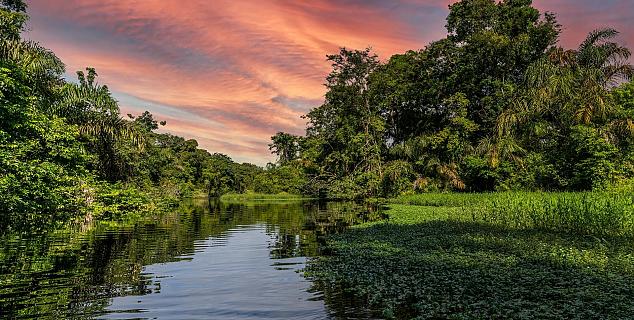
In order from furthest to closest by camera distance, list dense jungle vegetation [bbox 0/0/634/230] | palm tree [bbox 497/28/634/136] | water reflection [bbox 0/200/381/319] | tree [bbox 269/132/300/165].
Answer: tree [bbox 269/132/300/165] < palm tree [bbox 497/28/634/136] < dense jungle vegetation [bbox 0/0/634/230] < water reflection [bbox 0/200/381/319]

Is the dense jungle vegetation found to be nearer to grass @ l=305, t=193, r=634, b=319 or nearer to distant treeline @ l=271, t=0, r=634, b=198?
distant treeline @ l=271, t=0, r=634, b=198

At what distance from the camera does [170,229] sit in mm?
24859

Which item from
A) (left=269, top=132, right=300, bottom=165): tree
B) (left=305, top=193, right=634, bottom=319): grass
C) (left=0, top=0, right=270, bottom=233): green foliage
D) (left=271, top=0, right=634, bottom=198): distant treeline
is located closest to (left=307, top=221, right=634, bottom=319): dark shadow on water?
(left=305, top=193, right=634, bottom=319): grass

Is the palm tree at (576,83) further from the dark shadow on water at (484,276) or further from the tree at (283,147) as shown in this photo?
the tree at (283,147)

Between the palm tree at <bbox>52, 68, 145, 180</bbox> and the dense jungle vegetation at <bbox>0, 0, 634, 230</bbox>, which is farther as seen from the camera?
the palm tree at <bbox>52, 68, 145, 180</bbox>

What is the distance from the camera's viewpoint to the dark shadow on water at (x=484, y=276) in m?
8.51

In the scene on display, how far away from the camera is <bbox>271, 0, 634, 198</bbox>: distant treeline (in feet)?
124

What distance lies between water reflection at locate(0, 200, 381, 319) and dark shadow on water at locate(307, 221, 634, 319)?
1.07 meters

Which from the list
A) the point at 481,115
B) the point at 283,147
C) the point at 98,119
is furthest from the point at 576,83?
the point at 283,147

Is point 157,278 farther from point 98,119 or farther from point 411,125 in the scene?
point 411,125

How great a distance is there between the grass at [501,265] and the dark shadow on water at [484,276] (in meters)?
0.02

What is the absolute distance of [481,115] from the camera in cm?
5694

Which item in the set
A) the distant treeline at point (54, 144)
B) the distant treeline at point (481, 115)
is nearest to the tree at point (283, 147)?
the distant treeline at point (481, 115)

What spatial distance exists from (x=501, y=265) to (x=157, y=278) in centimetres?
964
